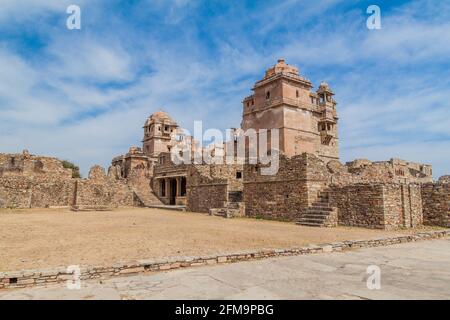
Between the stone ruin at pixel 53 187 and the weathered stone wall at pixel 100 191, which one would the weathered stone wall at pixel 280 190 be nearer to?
the stone ruin at pixel 53 187

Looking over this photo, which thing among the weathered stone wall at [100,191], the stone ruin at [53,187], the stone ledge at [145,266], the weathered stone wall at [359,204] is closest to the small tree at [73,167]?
the stone ruin at [53,187]

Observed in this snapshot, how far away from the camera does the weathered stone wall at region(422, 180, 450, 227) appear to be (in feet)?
45.7

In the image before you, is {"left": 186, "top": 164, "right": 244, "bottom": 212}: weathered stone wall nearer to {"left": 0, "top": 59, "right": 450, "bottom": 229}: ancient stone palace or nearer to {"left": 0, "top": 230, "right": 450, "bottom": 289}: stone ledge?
{"left": 0, "top": 59, "right": 450, "bottom": 229}: ancient stone palace

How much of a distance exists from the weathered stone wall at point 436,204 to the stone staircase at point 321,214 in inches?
188

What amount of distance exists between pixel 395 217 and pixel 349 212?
73.5 inches

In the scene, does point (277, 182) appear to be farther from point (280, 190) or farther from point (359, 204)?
point (359, 204)

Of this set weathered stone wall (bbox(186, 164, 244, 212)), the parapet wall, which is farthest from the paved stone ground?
the parapet wall

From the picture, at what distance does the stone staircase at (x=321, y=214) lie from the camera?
44.6ft

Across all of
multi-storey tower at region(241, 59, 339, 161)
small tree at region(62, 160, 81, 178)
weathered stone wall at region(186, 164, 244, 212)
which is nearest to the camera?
weathered stone wall at region(186, 164, 244, 212)

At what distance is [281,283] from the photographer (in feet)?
14.8

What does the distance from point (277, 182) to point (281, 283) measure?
12685 mm

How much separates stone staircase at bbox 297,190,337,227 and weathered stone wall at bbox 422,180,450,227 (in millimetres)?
4768

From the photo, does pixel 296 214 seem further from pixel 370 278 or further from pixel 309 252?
pixel 370 278
